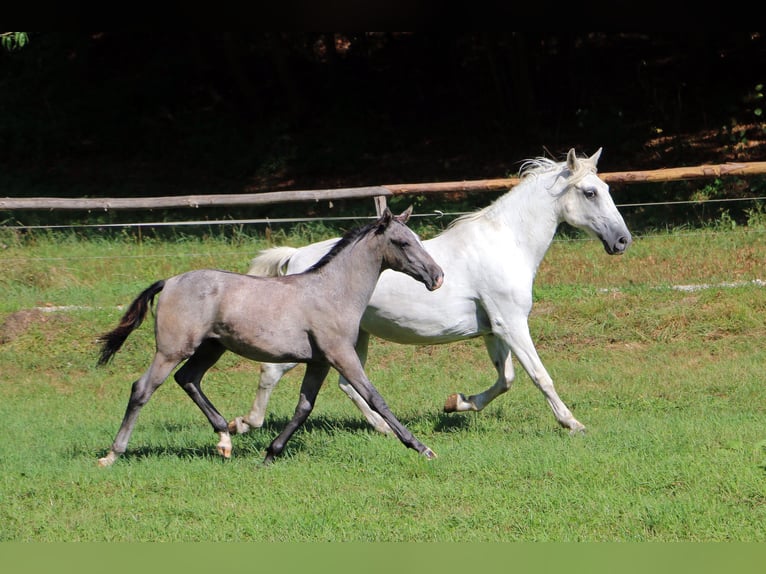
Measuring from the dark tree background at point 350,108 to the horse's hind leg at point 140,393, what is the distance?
14119 mm

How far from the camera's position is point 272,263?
8.04 m

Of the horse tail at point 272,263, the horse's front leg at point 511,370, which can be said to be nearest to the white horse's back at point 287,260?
the horse tail at point 272,263

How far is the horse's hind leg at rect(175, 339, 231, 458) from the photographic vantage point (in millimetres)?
6758

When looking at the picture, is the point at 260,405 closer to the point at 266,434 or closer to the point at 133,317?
the point at 266,434

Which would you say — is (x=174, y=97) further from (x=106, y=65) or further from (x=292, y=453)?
(x=292, y=453)

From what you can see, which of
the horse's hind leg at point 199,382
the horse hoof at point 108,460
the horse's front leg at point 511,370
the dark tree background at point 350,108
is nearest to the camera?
the horse hoof at point 108,460

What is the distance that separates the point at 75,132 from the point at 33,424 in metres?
18.2

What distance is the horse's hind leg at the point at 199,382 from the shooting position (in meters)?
6.76

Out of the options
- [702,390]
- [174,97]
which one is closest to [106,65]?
[174,97]

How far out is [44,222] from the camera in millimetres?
18688

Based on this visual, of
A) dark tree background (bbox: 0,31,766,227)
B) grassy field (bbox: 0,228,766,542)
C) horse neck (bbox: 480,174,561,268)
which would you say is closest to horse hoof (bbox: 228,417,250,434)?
grassy field (bbox: 0,228,766,542)

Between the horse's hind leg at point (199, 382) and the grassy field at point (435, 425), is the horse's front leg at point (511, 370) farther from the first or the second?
the horse's hind leg at point (199, 382)

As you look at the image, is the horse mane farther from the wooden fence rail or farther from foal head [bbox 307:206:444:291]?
the wooden fence rail

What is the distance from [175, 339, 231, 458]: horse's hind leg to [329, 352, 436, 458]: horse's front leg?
0.94 metres
